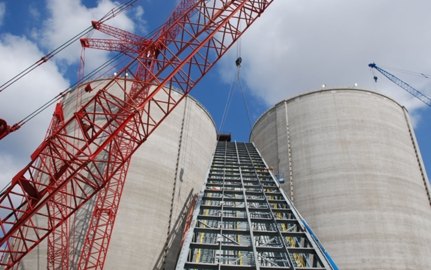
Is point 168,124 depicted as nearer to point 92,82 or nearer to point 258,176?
point 92,82

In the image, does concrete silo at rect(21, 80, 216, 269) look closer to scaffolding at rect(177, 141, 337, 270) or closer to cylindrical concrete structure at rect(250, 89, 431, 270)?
scaffolding at rect(177, 141, 337, 270)

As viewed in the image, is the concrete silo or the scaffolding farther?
the concrete silo

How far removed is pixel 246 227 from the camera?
16234mm

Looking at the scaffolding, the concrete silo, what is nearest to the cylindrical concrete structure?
the scaffolding

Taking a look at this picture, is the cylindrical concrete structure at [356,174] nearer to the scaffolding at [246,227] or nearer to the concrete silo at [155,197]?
the scaffolding at [246,227]

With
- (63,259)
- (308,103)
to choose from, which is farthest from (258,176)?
(63,259)

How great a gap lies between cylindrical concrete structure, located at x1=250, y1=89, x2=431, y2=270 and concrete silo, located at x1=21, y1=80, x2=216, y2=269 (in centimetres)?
707

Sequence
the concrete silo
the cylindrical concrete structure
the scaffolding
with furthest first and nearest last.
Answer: the concrete silo
the cylindrical concrete structure
the scaffolding

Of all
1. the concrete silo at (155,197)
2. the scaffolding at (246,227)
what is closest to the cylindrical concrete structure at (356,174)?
the scaffolding at (246,227)

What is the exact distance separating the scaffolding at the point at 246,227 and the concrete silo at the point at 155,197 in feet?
12.2

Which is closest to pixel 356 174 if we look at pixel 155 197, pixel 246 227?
pixel 246 227

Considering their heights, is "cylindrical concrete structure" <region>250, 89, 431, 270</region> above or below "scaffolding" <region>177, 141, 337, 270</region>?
above

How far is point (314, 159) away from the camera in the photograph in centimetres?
2855

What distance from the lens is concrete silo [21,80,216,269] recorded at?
24.5 m
